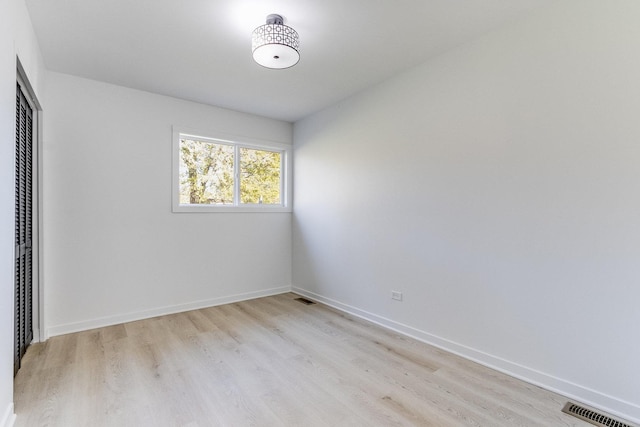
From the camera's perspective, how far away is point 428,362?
2.47m

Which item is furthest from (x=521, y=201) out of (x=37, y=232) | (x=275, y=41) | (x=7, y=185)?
(x=37, y=232)

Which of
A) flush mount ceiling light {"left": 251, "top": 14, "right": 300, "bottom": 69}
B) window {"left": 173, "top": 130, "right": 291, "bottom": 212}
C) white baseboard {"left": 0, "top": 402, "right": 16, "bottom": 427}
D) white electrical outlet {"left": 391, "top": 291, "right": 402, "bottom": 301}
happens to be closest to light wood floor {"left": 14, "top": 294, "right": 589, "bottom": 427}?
white baseboard {"left": 0, "top": 402, "right": 16, "bottom": 427}

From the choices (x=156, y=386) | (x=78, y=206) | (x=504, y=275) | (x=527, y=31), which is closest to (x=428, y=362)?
(x=504, y=275)

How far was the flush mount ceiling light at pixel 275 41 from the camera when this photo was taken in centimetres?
211

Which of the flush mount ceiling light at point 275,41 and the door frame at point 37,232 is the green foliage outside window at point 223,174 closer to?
the door frame at point 37,232

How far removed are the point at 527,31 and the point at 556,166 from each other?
3.21 feet

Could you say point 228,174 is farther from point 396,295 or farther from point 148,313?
point 396,295

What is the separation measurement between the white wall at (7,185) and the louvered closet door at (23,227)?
59 cm

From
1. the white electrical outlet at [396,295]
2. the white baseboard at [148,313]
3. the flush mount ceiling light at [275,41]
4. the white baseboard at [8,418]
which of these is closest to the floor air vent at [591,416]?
the white electrical outlet at [396,295]

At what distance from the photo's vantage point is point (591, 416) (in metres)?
1.81

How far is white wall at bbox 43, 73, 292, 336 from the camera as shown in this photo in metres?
3.02

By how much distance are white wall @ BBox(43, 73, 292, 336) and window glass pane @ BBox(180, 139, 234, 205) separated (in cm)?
20

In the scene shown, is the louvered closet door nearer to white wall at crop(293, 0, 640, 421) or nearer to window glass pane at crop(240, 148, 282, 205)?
window glass pane at crop(240, 148, 282, 205)

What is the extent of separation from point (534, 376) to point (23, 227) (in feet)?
13.0
